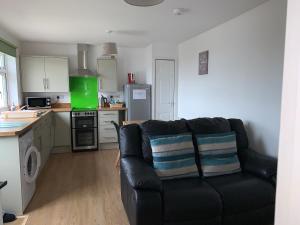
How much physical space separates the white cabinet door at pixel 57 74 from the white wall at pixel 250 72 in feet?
9.04

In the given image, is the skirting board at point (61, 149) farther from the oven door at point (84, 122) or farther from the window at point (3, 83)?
the window at point (3, 83)

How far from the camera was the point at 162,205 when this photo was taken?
1899mm

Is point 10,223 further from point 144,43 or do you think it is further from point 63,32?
point 144,43

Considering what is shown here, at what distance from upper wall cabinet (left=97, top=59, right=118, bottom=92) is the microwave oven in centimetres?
116

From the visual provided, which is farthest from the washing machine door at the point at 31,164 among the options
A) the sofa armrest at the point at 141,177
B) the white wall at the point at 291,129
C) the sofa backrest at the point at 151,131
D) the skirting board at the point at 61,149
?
the white wall at the point at 291,129

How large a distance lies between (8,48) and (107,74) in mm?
1915

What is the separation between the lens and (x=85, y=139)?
496 centimetres

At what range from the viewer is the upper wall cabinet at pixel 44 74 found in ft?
15.2

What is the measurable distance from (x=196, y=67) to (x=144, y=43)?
4.52ft

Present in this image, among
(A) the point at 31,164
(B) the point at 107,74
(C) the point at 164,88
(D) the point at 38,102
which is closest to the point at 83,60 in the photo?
(B) the point at 107,74

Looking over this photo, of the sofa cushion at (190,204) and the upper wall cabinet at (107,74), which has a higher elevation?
the upper wall cabinet at (107,74)

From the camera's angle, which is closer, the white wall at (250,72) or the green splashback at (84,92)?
the white wall at (250,72)

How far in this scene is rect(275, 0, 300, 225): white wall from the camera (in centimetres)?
64

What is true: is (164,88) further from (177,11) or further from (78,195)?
(78,195)
